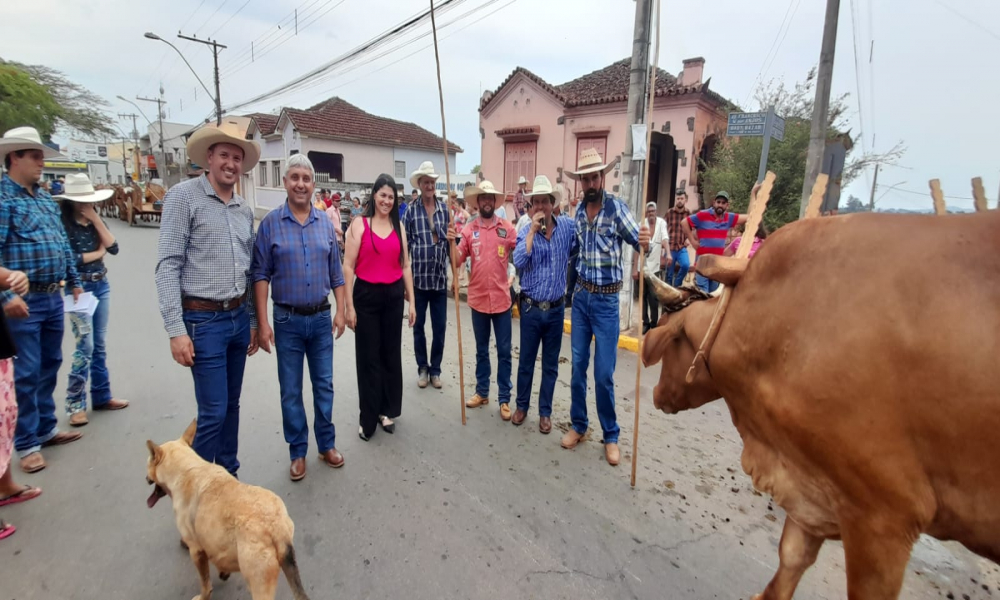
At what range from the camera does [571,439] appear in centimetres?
386

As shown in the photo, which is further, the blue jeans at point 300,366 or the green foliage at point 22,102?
the green foliage at point 22,102

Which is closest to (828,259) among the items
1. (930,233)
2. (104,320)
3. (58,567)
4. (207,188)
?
(930,233)

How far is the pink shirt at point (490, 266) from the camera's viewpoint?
4566mm

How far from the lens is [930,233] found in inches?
55.3

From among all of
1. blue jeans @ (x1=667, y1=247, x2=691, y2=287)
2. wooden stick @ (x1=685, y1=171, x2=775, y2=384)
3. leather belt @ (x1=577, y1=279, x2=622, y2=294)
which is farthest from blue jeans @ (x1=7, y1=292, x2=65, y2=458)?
blue jeans @ (x1=667, y1=247, x2=691, y2=287)

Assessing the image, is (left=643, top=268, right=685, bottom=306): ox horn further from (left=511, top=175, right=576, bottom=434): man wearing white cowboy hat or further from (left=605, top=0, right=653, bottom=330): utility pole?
(left=605, top=0, right=653, bottom=330): utility pole

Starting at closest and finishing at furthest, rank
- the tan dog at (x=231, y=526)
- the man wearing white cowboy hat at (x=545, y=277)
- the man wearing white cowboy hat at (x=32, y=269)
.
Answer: the tan dog at (x=231, y=526) → the man wearing white cowboy hat at (x=32, y=269) → the man wearing white cowboy hat at (x=545, y=277)

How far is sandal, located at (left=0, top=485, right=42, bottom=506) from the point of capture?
9.64ft

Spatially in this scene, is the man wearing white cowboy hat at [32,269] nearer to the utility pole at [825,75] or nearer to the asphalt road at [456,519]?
the asphalt road at [456,519]

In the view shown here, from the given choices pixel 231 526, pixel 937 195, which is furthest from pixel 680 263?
pixel 231 526

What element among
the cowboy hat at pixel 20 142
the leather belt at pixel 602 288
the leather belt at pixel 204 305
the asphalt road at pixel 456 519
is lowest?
the asphalt road at pixel 456 519

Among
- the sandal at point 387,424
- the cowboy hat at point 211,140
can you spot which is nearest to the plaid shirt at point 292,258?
the cowboy hat at point 211,140

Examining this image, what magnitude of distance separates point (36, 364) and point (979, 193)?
5.38 metres

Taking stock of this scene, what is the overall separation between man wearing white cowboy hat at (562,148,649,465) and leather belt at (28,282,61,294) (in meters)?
3.75
